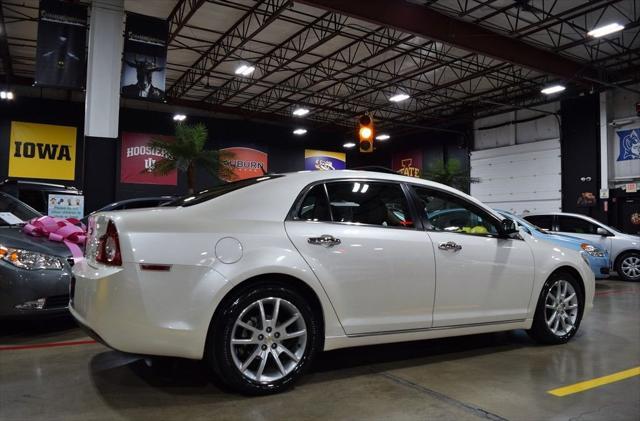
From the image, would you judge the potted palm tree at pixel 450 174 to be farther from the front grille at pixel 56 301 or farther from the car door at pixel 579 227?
the front grille at pixel 56 301

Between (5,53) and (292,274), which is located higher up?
(5,53)

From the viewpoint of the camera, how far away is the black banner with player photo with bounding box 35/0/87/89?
8977 millimetres

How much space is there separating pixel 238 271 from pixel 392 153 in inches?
1071

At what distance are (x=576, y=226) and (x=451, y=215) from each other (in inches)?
286

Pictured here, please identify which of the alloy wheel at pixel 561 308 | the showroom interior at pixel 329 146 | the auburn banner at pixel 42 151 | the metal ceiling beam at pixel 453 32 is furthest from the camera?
the auburn banner at pixel 42 151

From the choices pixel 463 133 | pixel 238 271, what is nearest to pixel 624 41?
pixel 463 133

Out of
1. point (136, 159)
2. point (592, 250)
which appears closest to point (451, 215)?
point (592, 250)

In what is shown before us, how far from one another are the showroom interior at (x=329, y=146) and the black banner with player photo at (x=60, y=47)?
1.3 inches

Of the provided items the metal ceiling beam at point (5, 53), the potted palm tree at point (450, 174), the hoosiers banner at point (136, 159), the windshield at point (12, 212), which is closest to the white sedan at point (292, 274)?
the windshield at point (12, 212)

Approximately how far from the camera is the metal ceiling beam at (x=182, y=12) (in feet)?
43.0

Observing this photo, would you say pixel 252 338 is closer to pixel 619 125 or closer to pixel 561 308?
pixel 561 308

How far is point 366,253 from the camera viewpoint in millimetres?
3066

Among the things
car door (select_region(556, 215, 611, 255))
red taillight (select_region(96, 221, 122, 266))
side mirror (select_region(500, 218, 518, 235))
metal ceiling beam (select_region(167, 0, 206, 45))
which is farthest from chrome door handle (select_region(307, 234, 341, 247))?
metal ceiling beam (select_region(167, 0, 206, 45))

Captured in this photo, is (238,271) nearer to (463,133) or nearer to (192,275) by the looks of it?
(192,275)
